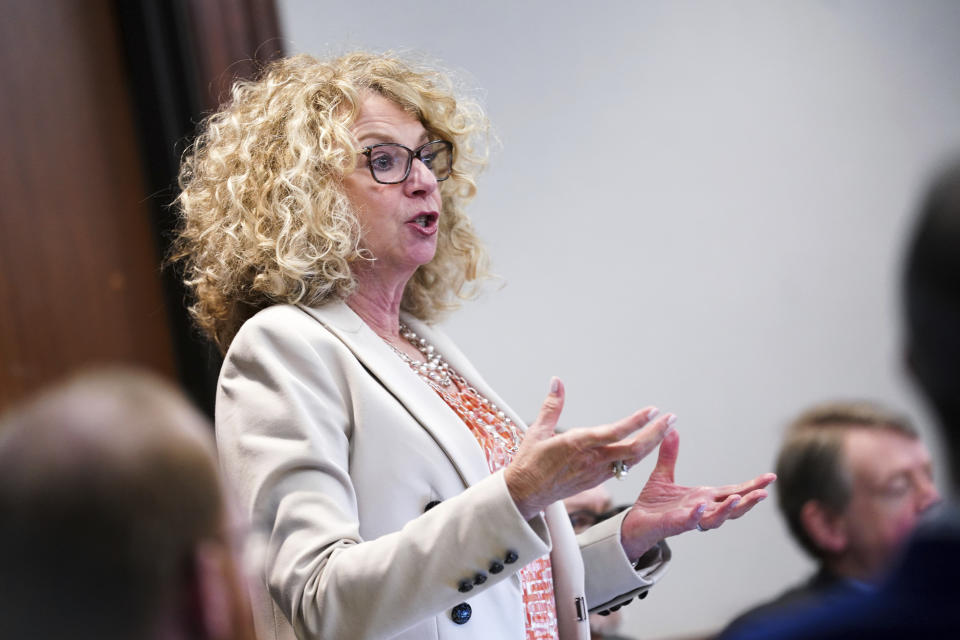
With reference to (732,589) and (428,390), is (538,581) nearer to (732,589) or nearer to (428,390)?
(428,390)

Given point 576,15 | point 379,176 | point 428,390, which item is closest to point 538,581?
point 428,390

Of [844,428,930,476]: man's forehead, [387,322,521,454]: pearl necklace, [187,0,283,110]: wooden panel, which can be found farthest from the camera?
[187,0,283,110]: wooden panel

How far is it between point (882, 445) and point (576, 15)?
2.39 meters

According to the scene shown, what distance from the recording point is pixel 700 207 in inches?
130

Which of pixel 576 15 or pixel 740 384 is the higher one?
pixel 576 15

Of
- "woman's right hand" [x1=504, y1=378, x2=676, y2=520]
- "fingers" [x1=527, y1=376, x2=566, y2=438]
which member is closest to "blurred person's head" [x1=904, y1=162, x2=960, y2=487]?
"woman's right hand" [x1=504, y1=378, x2=676, y2=520]

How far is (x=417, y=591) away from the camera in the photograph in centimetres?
132

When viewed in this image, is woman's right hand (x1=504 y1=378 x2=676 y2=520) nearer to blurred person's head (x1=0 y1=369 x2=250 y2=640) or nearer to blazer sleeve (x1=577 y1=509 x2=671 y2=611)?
blazer sleeve (x1=577 y1=509 x2=671 y2=611)

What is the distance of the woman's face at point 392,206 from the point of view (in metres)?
1.74

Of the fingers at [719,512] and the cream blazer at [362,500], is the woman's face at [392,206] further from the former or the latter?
the fingers at [719,512]

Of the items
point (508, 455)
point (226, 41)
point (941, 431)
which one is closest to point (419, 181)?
point (508, 455)

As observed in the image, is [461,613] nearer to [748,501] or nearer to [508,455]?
[508,455]

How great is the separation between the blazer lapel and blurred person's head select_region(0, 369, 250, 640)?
34.9 inches

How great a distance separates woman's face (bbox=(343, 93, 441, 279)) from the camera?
1.74 m
